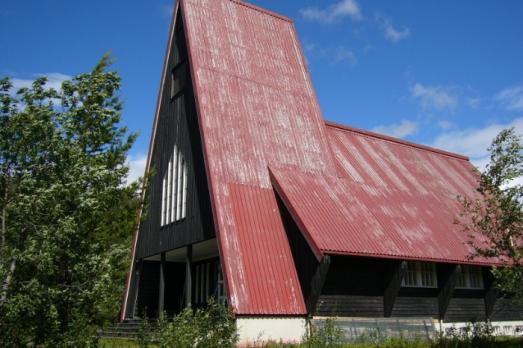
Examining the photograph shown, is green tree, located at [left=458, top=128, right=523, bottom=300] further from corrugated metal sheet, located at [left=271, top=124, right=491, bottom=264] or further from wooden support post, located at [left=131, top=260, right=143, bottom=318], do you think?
wooden support post, located at [left=131, top=260, right=143, bottom=318]

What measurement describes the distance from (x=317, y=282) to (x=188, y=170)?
7.70m

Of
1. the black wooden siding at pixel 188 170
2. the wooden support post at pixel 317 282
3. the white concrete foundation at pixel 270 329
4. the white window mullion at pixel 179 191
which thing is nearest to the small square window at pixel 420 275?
the wooden support post at pixel 317 282

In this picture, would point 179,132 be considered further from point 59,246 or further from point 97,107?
point 59,246

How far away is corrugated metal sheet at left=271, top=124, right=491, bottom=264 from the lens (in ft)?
64.0

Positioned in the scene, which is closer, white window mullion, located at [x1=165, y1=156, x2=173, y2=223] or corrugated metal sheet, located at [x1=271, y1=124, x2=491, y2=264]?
corrugated metal sheet, located at [x1=271, y1=124, x2=491, y2=264]

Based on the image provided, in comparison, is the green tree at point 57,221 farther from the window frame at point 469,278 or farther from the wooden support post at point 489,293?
the wooden support post at point 489,293

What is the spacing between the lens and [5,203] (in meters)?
12.0

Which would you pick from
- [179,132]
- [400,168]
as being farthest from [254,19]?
[400,168]

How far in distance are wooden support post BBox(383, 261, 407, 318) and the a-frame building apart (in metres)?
0.04

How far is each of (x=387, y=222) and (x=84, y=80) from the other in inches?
529

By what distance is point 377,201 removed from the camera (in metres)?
23.5

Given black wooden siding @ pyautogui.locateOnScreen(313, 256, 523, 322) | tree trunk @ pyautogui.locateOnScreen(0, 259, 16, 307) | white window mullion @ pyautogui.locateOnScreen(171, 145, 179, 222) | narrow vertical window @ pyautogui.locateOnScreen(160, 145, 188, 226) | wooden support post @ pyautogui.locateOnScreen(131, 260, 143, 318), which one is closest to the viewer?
tree trunk @ pyautogui.locateOnScreen(0, 259, 16, 307)

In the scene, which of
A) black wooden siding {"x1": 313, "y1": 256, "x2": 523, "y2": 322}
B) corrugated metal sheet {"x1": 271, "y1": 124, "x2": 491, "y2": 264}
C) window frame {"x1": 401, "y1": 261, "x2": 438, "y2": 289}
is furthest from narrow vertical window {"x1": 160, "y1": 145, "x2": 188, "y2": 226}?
window frame {"x1": 401, "y1": 261, "x2": 438, "y2": 289}

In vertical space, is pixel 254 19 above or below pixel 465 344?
above
